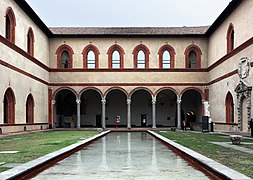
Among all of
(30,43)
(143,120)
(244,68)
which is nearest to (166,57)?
(143,120)

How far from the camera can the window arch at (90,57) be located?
127ft

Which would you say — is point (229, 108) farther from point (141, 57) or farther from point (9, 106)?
point (9, 106)

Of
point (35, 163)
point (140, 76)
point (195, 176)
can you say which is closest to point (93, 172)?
point (35, 163)

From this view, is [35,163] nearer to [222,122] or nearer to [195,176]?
[195,176]

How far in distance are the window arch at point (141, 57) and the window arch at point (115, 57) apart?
1.31m

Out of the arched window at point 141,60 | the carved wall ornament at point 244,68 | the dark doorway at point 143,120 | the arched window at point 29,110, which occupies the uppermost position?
the arched window at point 141,60

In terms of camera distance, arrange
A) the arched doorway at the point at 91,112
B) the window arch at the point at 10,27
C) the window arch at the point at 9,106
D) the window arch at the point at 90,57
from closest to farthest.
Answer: the window arch at the point at 9,106
the window arch at the point at 10,27
the window arch at the point at 90,57
the arched doorway at the point at 91,112

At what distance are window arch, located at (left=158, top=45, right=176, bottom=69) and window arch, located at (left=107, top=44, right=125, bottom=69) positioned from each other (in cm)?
379

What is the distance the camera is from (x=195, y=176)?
8.50m

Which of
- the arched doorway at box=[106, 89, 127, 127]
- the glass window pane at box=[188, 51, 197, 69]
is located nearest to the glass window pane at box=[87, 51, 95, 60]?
the arched doorway at box=[106, 89, 127, 127]

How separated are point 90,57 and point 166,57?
7.58m

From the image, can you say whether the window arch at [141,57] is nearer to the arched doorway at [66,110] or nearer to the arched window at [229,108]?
the arched doorway at [66,110]

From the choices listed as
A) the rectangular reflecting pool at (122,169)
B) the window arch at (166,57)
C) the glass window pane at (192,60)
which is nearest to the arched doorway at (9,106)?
the rectangular reflecting pool at (122,169)

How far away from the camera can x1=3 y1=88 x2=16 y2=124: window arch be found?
88.3ft
